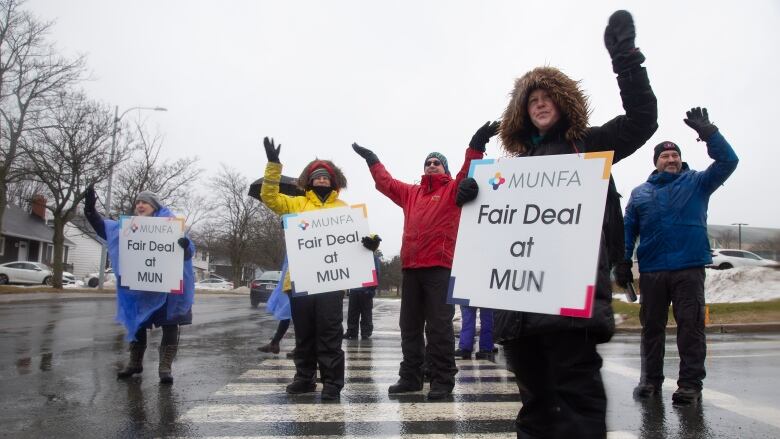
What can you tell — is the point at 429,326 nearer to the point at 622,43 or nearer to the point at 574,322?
the point at 574,322

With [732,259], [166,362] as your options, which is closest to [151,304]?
[166,362]

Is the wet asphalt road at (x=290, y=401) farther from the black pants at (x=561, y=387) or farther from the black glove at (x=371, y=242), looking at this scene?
the black pants at (x=561, y=387)

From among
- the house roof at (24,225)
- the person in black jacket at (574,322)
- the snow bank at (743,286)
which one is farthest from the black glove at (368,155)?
the house roof at (24,225)

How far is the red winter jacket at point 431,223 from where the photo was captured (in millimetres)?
4629

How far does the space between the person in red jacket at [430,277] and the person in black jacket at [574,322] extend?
2.12m

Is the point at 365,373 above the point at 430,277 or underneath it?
underneath

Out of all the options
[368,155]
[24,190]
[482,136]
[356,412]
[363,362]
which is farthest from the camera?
[24,190]

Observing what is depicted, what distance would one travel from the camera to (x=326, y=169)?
16.6ft

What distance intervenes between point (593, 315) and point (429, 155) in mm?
3017

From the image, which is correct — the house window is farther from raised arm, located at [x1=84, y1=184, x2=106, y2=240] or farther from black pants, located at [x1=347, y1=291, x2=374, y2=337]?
raised arm, located at [x1=84, y1=184, x2=106, y2=240]

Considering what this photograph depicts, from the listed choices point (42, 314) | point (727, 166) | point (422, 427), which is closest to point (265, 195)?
point (422, 427)

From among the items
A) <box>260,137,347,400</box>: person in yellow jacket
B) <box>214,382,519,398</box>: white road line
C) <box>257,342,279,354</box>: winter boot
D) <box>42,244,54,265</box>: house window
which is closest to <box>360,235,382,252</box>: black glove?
<box>260,137,347,400</box>: person in yellow jacket

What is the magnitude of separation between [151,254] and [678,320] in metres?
4.86

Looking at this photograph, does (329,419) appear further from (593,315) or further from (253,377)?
(593,315)
